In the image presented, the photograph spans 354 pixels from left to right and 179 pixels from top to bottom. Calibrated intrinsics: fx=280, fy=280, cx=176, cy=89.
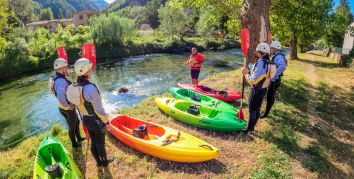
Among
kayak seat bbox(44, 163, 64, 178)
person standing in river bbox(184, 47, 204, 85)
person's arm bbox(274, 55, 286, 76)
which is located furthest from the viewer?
person standing in river bbox(184, 47, 204, 85)

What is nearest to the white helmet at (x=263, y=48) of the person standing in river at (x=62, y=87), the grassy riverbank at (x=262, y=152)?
the grassy riverbank at (x=262, y=152)

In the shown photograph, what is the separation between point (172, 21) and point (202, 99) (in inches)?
1417

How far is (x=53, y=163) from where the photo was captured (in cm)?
545

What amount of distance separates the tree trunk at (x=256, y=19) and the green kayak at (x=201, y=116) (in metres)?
3.76

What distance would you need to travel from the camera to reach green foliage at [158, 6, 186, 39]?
43.6 metres

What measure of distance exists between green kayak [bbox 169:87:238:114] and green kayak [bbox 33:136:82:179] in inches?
177

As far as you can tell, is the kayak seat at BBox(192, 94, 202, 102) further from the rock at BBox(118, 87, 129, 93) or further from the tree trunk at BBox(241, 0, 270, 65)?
the rock at BBox(118, 87, 129, 93)

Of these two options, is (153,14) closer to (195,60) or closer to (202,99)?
(195,60)

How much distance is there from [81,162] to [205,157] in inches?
105

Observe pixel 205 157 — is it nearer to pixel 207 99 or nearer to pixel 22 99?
pixel 207 99

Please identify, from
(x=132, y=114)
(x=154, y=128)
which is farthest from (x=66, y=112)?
(x=132, y=114)

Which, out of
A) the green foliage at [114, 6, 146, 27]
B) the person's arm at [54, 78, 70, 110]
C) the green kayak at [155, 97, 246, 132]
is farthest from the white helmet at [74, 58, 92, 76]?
the green foliage at [114, 6, 146, 27]

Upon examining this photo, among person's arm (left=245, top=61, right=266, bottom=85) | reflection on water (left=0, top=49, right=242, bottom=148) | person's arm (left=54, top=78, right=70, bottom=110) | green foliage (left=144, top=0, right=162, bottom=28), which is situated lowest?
reflection on water (left=0, top=49, right=242, bottom=148)

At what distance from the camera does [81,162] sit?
605 centimetres
